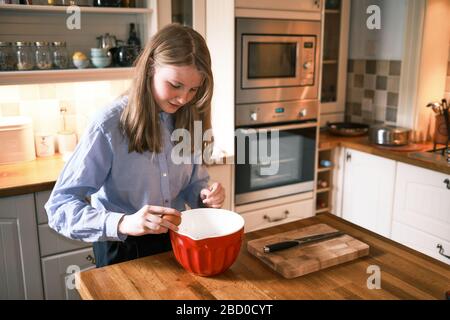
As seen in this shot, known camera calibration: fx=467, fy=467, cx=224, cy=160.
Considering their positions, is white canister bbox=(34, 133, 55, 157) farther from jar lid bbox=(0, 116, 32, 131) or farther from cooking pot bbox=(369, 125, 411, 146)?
cooking pot bbox=(369, 125, 411, 146)

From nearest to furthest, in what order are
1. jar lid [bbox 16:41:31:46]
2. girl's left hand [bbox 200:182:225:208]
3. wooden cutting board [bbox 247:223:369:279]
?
wooden cutting board [bbox 247:223:369:279] < girl's left hand [bbox 200:182:225:208] < jar lid [bbox 16:41:31:46]

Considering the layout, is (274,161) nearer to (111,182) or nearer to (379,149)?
(379,149)

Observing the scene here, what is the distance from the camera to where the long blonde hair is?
1288 mm

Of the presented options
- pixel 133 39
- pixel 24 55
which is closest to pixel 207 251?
pixel 24 55

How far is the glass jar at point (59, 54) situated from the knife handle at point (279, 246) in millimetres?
1612

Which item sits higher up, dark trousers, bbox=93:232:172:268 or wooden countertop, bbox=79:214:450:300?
wooden countertop, bbox=79:214:450:300

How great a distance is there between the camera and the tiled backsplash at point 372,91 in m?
3.13

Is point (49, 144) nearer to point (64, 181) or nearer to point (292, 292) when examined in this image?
point (64, 181)

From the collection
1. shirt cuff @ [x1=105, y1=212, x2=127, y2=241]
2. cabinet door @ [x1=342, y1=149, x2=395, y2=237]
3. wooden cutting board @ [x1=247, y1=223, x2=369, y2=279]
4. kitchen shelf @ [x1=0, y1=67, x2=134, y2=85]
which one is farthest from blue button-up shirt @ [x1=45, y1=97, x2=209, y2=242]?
cabinet door @ [x1=342, y1=149, x2=395, y2=237]

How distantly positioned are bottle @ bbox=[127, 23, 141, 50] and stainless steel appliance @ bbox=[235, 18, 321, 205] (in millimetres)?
566

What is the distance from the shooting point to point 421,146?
9.33ft

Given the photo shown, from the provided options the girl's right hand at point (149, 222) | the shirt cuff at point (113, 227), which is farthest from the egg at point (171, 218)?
the shirt cuff at point (113, 227)
